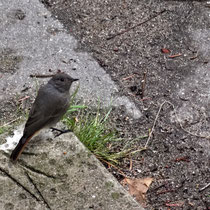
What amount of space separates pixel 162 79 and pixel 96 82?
738 millimetres

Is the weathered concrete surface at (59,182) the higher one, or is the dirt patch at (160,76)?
the weathered concrete surface at (59,182)

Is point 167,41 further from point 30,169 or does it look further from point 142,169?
point 30,169

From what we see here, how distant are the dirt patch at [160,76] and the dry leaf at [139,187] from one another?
0.07 meters

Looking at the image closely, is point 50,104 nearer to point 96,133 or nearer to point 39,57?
point 96,133

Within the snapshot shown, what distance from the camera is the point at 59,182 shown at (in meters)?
3.26

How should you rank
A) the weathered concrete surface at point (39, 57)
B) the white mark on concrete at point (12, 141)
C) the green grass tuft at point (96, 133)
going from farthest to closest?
1. the weathered concrete surface at point (39, 57)
2. the green grass tuft at point (96, 133)
3. the white mark on concrete at point (12, 141)

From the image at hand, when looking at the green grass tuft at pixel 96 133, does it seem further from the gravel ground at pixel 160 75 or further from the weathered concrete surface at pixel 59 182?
the weathered concrete surface at pixel 59 182

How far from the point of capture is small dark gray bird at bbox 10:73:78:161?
12.3ft

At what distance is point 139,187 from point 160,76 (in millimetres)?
1471

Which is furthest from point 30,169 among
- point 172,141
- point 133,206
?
point 172,141

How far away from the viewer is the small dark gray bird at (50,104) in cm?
374

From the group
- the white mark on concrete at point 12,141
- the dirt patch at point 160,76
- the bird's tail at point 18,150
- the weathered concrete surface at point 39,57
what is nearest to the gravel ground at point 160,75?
the dirt patch at point 160,76

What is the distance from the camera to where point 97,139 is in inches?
162

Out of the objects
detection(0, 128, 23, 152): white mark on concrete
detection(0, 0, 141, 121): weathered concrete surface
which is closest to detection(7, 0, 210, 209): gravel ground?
detection(0, 0, 141, 121): weathered concrete surface
